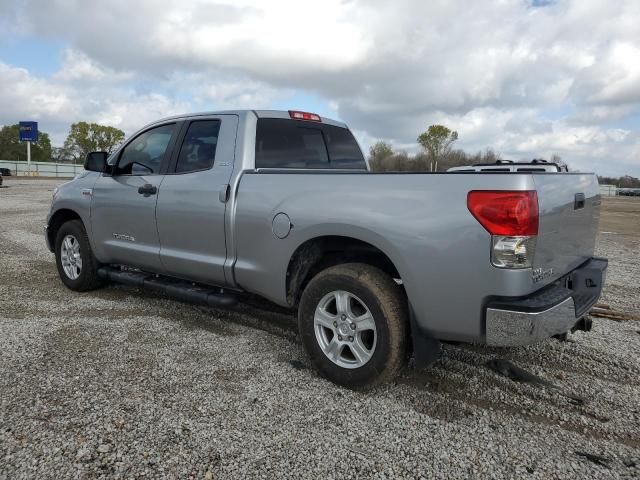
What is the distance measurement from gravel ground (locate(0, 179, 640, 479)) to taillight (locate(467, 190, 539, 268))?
102cm

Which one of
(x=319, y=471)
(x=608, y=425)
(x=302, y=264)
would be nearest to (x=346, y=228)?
(x=302, y=264)

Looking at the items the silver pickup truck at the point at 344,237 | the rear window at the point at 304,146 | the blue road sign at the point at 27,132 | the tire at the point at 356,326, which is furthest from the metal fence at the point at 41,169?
the tire at the point at 356,326

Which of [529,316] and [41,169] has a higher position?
[41,169]

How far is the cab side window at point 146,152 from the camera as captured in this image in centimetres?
470

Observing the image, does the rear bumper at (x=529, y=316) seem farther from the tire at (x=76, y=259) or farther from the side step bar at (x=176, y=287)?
the tire at (x=76, y=259)

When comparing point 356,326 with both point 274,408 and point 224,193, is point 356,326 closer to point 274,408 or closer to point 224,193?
point 274,408

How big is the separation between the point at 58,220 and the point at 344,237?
419cm

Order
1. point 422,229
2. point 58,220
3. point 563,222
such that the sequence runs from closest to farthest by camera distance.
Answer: point 422,229
point 563,222
point 58,220

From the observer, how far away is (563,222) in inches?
119

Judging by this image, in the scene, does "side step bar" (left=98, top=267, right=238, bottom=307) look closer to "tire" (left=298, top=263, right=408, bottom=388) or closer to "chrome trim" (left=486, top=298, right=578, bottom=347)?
"tire" (left=298, top=263, right=408, bottom=388)

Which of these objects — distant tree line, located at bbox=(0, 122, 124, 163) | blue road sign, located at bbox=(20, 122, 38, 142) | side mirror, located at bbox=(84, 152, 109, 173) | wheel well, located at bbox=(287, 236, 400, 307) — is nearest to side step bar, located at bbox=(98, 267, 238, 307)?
wheel well, located at bbox=(287, 236, 400, 307)

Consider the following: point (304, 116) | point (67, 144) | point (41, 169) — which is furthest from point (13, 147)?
point (304, 116)

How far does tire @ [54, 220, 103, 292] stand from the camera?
5.44 meters

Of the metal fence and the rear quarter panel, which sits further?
the metal fence
